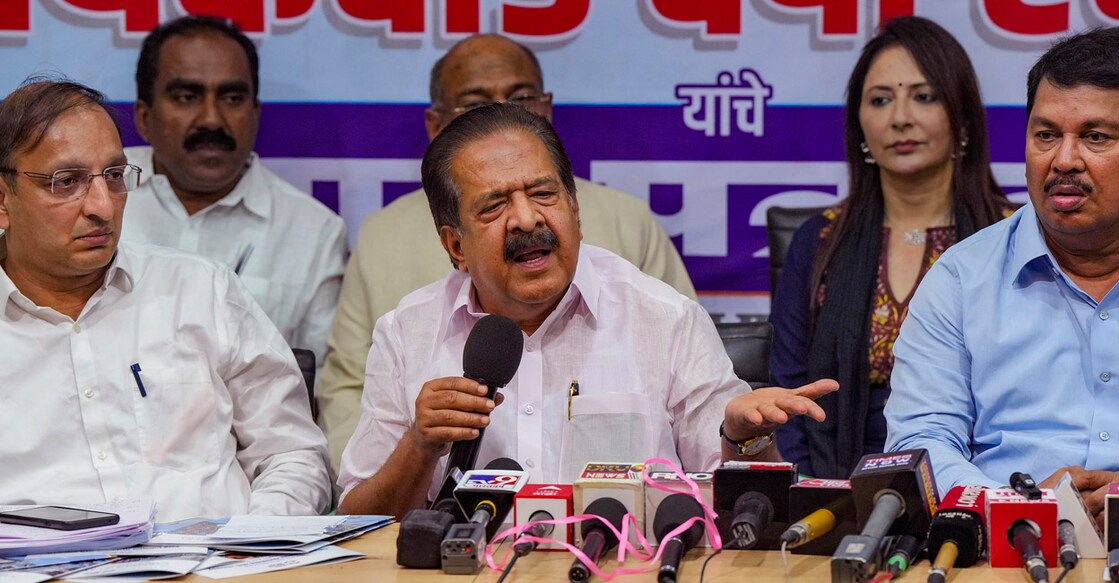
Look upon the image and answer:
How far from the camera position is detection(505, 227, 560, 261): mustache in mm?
2789

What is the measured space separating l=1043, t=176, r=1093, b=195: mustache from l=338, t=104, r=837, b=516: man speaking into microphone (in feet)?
2.64

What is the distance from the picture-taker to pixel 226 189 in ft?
14.6

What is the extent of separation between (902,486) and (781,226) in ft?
7.22

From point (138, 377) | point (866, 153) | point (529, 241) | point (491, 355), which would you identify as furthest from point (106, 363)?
point (866, 153)

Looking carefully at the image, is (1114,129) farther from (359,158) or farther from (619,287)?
(359,158)

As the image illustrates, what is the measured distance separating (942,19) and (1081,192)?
5.30ft

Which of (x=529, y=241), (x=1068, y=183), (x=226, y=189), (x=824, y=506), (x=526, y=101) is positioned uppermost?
(x=526, y=101)

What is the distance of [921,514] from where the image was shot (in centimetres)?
211

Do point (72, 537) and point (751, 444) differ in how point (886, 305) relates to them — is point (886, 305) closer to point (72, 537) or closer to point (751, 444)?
point (751, 444)

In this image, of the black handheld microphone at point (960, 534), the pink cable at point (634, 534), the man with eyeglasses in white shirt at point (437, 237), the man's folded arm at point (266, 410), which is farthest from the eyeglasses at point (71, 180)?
the black handheld microphone at point (960, 534)

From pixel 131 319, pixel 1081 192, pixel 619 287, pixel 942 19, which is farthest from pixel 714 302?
pixel 131 319

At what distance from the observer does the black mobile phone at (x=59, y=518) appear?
2305 millimetres

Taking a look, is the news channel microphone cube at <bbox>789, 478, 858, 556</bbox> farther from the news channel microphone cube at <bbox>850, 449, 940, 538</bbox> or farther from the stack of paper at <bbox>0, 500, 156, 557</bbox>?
the stack of paper at <bbox>0, 500, 156, 557</bbox>

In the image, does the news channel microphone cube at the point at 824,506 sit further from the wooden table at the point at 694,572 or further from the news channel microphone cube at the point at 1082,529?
the news channel microphone cube at the point at 1082,529
